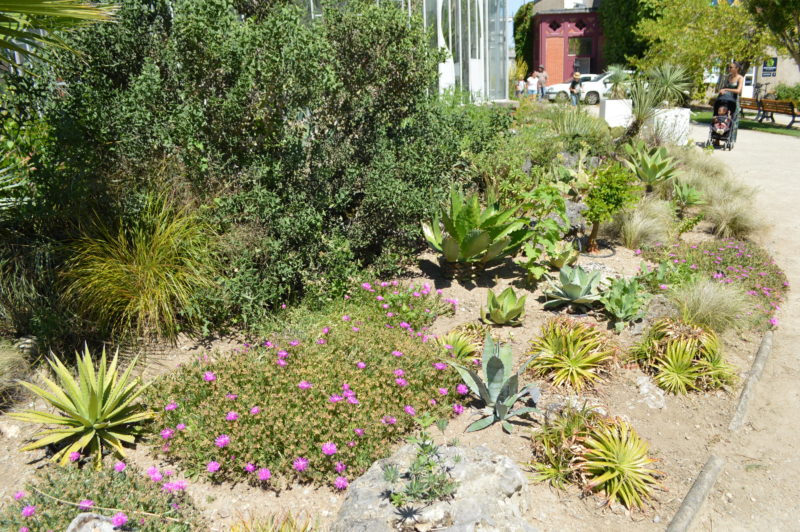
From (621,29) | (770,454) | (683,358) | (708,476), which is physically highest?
(621,29)

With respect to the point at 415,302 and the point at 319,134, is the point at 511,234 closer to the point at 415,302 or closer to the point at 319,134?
the point at 415,302

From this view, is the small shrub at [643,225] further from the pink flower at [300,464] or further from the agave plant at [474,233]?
the pink flower at [300,464]

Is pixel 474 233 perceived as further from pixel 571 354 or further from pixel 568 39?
pixel 568 39

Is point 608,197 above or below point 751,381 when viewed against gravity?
above

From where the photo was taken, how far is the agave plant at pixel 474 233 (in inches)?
221

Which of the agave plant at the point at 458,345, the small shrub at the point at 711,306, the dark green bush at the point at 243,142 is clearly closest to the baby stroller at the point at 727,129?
the small shrub at the point at 711,306

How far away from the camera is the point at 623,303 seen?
5156mm

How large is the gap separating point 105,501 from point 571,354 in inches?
125

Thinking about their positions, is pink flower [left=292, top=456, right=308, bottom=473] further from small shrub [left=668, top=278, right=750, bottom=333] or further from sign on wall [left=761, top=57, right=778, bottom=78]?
sign on wall [left=761, top=57, right=778, bottom=78]

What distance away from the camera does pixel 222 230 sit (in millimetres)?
5363

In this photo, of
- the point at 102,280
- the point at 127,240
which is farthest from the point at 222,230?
the point at 102,280

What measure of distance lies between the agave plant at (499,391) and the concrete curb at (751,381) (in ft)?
4.79

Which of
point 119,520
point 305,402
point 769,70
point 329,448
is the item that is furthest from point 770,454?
point 769,70

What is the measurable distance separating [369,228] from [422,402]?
93.5 inches
